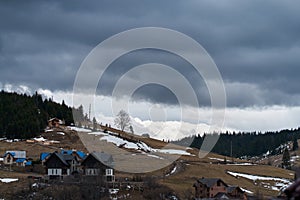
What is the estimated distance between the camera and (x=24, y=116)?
174 m

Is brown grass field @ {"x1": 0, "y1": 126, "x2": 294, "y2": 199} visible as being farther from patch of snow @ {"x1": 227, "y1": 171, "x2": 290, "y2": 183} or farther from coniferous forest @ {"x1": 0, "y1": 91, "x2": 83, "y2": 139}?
coniferous forest @ {"x1": 0, "y1": 91, "x2": 83, "y2": 139}

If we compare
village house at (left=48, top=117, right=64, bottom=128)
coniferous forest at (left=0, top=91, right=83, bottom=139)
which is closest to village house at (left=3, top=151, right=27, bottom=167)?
coniferous forest at (left=0, top=91, right=83, bottom=139)

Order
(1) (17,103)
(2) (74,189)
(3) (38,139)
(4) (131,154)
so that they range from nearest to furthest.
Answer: (2) (74,189)
(4) (131,154)
(3) (38,139)
(1) (17,103)

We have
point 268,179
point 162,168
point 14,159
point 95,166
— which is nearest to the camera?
point 95,166

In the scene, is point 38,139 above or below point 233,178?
above

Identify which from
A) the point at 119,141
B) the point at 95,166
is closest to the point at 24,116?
the point at 119,141

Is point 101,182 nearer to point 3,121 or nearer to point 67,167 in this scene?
point 67,167

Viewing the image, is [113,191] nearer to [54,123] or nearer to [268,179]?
[268,179]

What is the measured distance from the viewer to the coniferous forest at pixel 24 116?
533ft

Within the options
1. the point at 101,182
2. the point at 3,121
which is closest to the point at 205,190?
the point at 101,182

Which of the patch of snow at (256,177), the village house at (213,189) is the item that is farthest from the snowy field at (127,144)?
the village house at (213,189)

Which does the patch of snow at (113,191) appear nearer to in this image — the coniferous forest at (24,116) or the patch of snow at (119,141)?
the patch of snow at (119,141)

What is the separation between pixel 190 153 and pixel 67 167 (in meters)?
68.6

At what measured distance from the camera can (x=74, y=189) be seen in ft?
308
